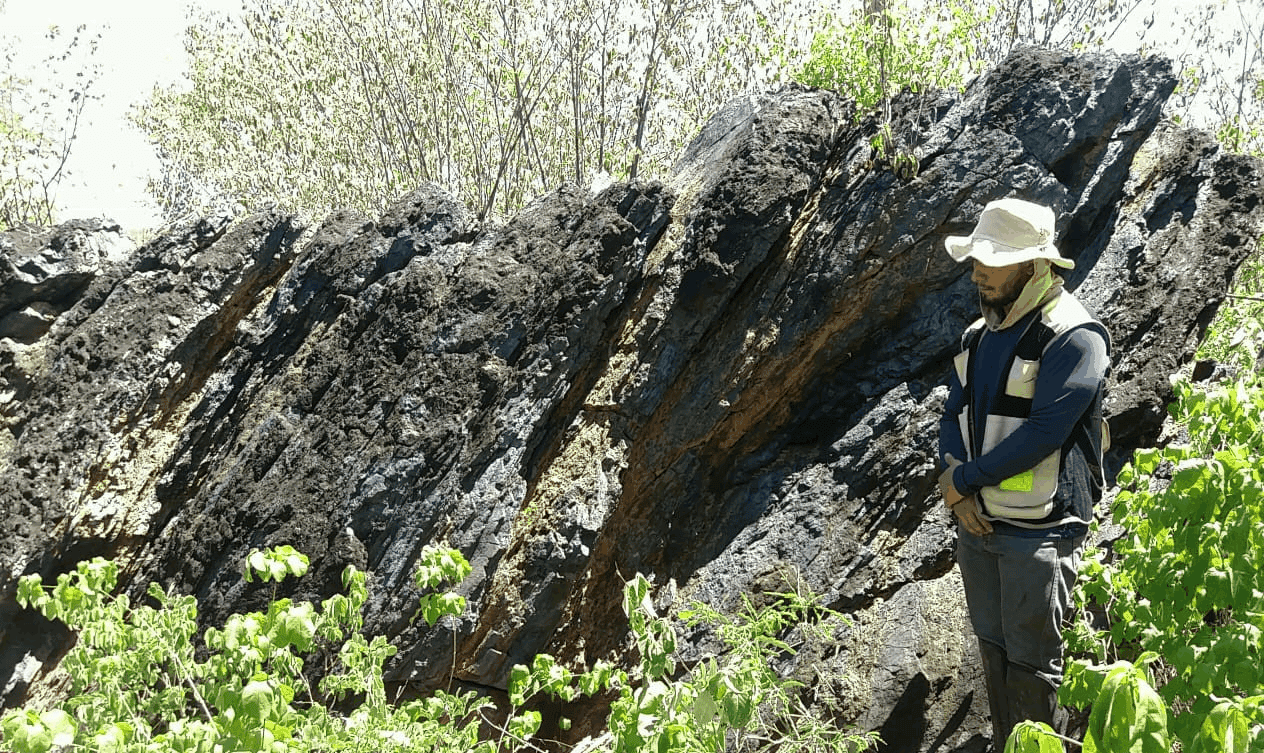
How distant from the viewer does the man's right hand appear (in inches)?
126

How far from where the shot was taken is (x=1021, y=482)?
308cm

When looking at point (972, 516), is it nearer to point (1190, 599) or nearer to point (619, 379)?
point (1190, 599)

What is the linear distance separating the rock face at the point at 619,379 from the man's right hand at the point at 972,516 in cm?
133

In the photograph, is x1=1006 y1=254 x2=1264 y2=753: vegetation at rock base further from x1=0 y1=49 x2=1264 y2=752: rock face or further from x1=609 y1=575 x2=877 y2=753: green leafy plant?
x1=0 y1=49 x2=1264 y2=752: rock face

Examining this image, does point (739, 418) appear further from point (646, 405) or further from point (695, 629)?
point (695, 629)

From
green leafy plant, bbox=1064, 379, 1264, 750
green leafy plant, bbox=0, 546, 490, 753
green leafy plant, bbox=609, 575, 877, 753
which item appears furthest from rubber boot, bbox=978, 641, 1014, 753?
green leafy plant, bbox=0, 546, 490, 753

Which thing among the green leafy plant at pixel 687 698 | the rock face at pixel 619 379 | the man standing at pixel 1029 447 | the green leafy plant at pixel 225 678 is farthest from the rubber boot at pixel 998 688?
the green leafy plant at pixel 225 678

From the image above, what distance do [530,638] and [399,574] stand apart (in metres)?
0.76

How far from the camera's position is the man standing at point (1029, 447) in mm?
3004

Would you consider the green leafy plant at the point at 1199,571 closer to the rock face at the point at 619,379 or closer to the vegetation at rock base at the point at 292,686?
the vegetation at rock base at the point at 292,686

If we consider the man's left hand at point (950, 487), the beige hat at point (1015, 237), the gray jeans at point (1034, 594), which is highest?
the beige hat at point (1015, 237)

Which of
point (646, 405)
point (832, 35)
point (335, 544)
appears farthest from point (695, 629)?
point (832, 35)

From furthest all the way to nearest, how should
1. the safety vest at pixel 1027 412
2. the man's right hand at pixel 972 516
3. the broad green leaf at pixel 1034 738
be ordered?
the man's right hand at pixel 972 516 → the safety vest at pixel 1027 412 → the broad green leaf at pixel 1034 738

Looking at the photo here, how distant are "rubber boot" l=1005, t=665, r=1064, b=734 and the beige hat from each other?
4.71 ft
